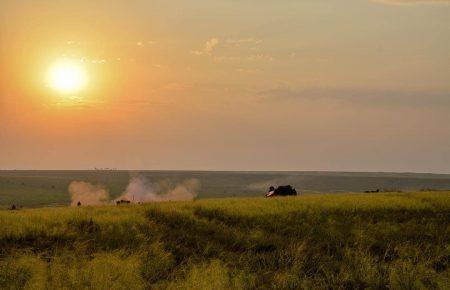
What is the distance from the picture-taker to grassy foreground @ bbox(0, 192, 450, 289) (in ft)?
53.3

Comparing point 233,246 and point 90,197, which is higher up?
point 233,246

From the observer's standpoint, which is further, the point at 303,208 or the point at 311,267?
the point at 303,208

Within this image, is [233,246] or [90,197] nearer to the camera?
[233,246]

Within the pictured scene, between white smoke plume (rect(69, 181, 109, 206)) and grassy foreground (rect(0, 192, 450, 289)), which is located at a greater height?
grassy foreground (rect(0, 192, 450, 289))

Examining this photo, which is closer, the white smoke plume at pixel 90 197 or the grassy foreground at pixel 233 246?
the grassy foreground at pixel 233 246

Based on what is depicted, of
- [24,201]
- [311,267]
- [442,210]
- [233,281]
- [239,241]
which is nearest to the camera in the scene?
[233,281]

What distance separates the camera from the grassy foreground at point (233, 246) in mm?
16250

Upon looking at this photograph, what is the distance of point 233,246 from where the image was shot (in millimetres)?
22281

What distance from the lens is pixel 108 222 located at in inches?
926

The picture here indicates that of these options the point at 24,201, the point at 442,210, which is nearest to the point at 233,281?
the point at 442,210

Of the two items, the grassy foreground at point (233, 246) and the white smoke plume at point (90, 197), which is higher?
the grassy foreground at point (233, 246)

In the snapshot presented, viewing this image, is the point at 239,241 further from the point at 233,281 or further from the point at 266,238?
the point at 233,281

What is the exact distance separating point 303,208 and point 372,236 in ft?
17.2

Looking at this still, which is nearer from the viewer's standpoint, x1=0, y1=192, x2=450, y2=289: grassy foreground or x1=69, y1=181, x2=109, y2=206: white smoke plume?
x1=0, y1=192, x2=450, y2=289: grassy foreground
